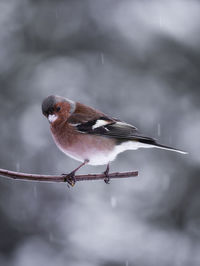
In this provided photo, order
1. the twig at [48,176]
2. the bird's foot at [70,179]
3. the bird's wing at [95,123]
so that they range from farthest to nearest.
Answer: the bird's wing at [95,123] → the bird's foot at [70,179] → the twig at [48,176]

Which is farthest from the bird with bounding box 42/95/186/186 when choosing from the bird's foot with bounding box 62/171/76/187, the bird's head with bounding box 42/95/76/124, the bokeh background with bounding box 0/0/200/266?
the bokeh background with bounding box 0/0/200/266

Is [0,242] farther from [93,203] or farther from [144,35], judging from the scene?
[144,35]

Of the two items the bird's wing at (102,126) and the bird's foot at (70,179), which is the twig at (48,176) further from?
the bird's wing at (102,126)

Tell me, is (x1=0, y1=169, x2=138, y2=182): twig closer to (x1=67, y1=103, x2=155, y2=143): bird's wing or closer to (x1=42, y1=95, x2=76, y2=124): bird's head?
(x1=42, y1=95, x2=76, y2=124): bird's head

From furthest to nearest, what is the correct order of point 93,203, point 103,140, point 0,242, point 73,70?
point 73,70 → point 93,203 → point 0,242 → point 103,140

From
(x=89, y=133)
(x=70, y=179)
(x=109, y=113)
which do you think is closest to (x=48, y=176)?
(x=70, y=179)

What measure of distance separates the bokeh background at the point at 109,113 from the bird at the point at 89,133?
3.14 meters

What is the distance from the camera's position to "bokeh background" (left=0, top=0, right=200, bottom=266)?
6691 mm

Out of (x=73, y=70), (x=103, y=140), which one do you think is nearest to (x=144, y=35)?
(x=73, y=70)

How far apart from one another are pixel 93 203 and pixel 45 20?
10.8ft

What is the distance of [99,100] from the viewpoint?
7.05 metres

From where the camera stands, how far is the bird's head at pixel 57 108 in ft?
8.43

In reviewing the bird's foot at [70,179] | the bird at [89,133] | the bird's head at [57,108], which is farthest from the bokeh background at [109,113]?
the bird's foot at [70,179]

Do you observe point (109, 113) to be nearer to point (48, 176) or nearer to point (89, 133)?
point (89, 133)
